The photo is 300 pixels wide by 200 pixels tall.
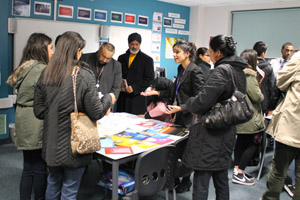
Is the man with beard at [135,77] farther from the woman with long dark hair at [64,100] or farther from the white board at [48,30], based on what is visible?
the woman with long dark hair at [64,100]

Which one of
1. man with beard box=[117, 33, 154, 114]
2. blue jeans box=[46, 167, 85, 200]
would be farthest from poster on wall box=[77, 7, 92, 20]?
blue jeans box=[46, 167, 85, 200]

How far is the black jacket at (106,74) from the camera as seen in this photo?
3.14m

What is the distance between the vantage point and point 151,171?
1.90 meters

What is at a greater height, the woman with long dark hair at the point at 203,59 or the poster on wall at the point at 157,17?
the poster on wall at the point at 157,17

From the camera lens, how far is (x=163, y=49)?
20.5 ft

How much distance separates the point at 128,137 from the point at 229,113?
0.78m

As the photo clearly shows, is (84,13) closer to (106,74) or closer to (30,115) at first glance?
(106,74)

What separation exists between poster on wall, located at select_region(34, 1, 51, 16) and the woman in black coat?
314 cm

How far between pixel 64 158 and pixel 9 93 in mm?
2858

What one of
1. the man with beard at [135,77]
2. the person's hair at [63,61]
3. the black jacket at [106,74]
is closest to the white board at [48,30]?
the man with beard at [135,77]

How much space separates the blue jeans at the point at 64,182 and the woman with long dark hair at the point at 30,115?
0.32 m

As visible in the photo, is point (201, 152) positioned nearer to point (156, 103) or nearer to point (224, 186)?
point (224, 186)

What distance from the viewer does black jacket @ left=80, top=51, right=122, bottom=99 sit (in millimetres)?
3145

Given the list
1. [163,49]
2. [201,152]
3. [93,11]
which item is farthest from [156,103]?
[163,49]
